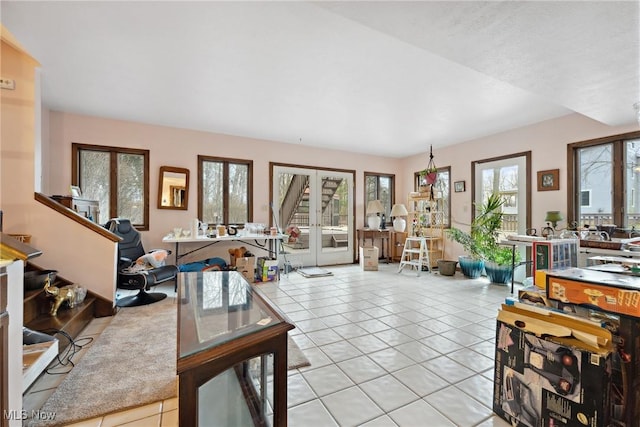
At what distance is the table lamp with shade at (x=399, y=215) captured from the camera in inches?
252

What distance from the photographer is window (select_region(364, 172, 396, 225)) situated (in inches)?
273

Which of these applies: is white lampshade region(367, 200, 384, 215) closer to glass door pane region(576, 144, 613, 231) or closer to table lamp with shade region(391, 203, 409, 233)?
table lamp with shade region(391, 203, 409, 233)

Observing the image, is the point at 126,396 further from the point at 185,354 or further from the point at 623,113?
the point at 623,113

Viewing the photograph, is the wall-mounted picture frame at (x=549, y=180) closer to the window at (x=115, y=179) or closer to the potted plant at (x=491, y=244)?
the potted plant at (x=491, y=244)

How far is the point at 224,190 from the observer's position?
17.5 feet

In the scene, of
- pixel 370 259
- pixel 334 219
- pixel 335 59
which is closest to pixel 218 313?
pixel 335 59

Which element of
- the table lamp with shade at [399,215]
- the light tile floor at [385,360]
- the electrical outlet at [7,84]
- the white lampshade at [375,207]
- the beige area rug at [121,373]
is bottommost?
the light tile floor at [385,360]

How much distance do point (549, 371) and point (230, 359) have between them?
1.48m

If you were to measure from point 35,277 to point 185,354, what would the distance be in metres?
2.91

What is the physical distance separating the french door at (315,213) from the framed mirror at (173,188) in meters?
1.68

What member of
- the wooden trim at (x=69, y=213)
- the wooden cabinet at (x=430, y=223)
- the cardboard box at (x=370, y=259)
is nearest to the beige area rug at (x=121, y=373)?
the wooden trim at (x=69, y=213)

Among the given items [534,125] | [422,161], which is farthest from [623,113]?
[422,161]

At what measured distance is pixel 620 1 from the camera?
1.59 meters

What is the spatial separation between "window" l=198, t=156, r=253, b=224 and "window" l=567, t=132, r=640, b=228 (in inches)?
215
